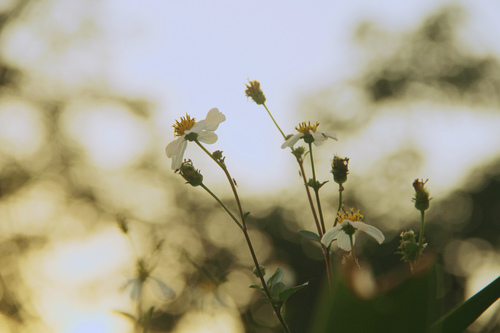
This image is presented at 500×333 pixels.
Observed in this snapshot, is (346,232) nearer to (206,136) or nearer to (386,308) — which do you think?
(206,136)

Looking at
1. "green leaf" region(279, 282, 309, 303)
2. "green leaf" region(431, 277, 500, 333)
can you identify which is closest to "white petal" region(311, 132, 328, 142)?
"green leaf" region(279, 282, 309, 303)

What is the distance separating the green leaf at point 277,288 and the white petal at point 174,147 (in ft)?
1.46

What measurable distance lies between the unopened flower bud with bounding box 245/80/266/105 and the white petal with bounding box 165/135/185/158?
41cm

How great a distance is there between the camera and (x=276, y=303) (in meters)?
0.92

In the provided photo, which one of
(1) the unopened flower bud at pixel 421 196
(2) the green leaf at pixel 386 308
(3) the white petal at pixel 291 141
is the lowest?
(2) the green leaf at pixel 386 308

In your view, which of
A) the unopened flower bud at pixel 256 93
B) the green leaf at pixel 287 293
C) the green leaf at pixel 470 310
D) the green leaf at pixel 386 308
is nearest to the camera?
the green leaf at pixel 386 308

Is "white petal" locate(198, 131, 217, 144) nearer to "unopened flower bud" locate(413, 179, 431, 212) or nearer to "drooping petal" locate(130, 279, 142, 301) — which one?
"drooping petal" locate(130, 279, 142, 301)

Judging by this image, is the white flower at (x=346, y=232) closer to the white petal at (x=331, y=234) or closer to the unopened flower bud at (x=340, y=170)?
the white petal at (x=331, y=234)

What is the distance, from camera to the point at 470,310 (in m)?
0.46

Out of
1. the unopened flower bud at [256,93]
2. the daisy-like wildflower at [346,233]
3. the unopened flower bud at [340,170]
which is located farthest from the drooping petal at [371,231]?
the unopened flower bud at [256,93]

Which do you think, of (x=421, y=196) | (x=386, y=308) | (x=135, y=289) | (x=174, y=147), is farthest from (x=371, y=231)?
(x=386, y=308)

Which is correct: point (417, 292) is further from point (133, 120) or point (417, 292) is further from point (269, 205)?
point (269, 205)

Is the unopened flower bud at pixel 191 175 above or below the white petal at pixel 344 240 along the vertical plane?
above

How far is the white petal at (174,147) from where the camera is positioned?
1281 millimetres
